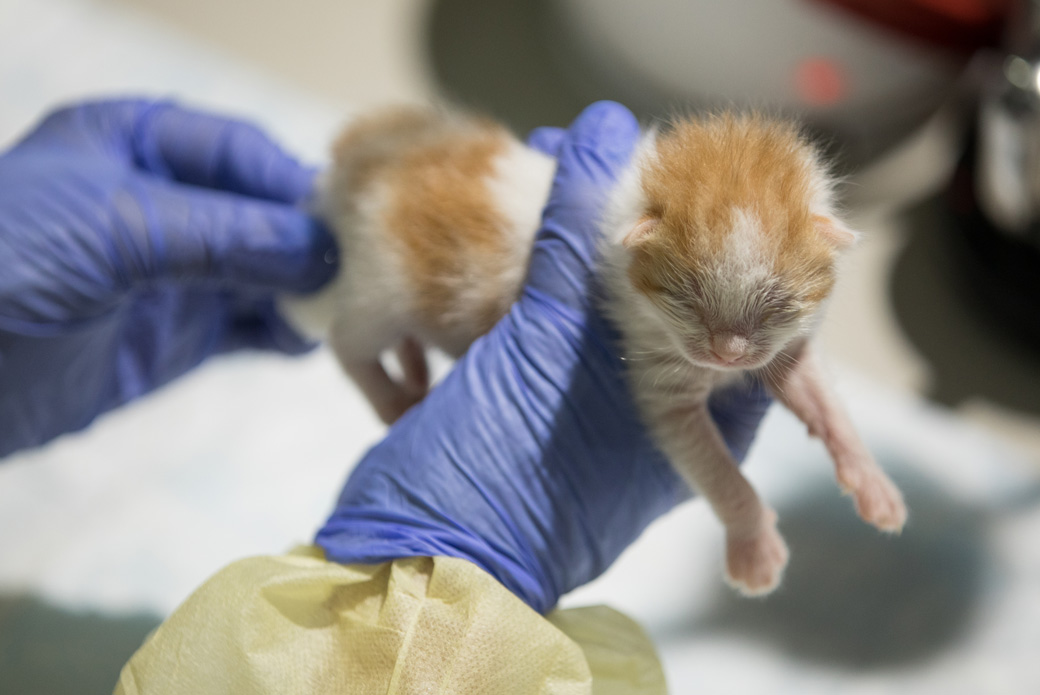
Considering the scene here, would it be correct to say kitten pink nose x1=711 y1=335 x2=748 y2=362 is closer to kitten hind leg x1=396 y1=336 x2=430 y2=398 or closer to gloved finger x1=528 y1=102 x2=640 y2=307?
gloved finger x1=528 y1=102 x2=640 y2=307

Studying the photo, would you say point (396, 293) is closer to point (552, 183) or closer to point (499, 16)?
point (552, 183)

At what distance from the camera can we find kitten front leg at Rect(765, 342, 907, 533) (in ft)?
3.17

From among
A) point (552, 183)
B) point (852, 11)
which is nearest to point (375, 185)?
point (552, 183)

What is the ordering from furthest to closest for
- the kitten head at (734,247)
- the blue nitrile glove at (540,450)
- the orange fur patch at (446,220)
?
the orange fur patch at (446,220) < the blue nitrile glove at (540,450) < the kitten head at (734,247)

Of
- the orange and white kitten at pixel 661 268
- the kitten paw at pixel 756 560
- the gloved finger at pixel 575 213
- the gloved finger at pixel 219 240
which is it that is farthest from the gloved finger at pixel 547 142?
the kitten paw at pixel 756 560

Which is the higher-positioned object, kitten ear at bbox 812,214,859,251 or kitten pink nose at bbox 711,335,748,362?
kitten ear at bbox 812,214,859,251

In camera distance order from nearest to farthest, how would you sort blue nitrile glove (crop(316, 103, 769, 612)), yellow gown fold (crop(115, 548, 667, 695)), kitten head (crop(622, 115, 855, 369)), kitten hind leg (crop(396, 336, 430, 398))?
kitten head (crop(622, 115, 855, 369)), yellow gown fold (crop(115, 548, 667, 695)), blue nitrile glove (crop(316, 103, 769, 612)), kitten hind leg (crop(396, 336, 430, 398))

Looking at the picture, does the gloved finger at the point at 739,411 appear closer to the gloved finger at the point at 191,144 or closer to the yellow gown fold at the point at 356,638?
the yellow gown fold at the point at 356,638

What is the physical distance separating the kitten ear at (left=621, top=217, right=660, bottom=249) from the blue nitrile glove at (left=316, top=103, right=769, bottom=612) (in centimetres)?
21

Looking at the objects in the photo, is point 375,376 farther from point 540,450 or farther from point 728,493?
point 728,493

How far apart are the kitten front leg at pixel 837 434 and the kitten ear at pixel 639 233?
26cm

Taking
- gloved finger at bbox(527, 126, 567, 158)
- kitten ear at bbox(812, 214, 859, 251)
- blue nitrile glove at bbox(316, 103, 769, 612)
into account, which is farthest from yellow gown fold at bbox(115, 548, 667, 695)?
gloved finger at bbox(527, 126, 567, 158)

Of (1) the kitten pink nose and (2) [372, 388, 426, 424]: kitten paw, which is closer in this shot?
(1) the kitten pink nose

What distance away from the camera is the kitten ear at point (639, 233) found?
0.83 metres
